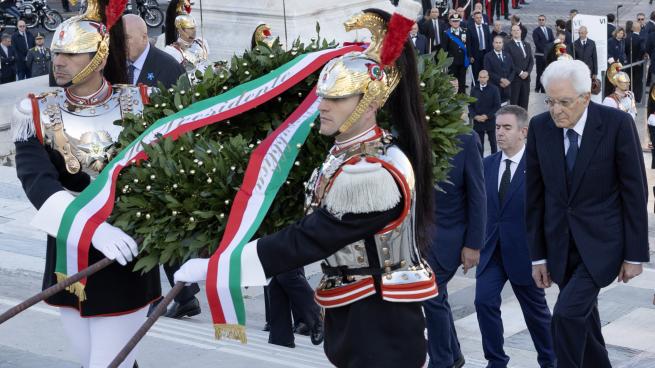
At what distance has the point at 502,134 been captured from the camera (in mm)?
7340

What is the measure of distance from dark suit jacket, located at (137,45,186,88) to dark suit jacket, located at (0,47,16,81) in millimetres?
15347

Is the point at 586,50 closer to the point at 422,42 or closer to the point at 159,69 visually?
the point at 422,42

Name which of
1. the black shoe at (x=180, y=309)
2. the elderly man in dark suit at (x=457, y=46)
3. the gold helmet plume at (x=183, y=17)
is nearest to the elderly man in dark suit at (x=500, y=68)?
the elderly man in dark suit at (x=457, y=46)

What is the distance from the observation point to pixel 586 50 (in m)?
20.8

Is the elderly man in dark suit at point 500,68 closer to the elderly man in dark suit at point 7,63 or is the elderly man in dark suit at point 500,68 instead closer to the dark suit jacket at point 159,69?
the elderly man in dark suit at point 7,63

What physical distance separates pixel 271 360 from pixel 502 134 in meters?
1.94

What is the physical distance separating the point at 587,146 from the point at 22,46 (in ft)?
61.0

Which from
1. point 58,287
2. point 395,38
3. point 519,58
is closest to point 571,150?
point 395,38

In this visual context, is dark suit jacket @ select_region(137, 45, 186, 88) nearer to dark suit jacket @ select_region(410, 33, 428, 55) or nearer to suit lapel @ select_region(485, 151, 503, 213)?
suit lapel @ select_region(485, 151, 503, 213)

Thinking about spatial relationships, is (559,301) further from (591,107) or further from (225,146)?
(225,146)

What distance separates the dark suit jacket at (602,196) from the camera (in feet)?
19.0

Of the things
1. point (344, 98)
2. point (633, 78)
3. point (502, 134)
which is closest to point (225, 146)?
point (344, 98)

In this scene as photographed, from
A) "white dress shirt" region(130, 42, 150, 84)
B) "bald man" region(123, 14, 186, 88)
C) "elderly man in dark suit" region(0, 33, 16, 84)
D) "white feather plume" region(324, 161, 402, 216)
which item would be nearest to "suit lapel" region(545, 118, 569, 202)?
"white feather plume" region(324, 161, 402, 216)

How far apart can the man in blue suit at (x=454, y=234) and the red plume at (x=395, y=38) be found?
248 cm
